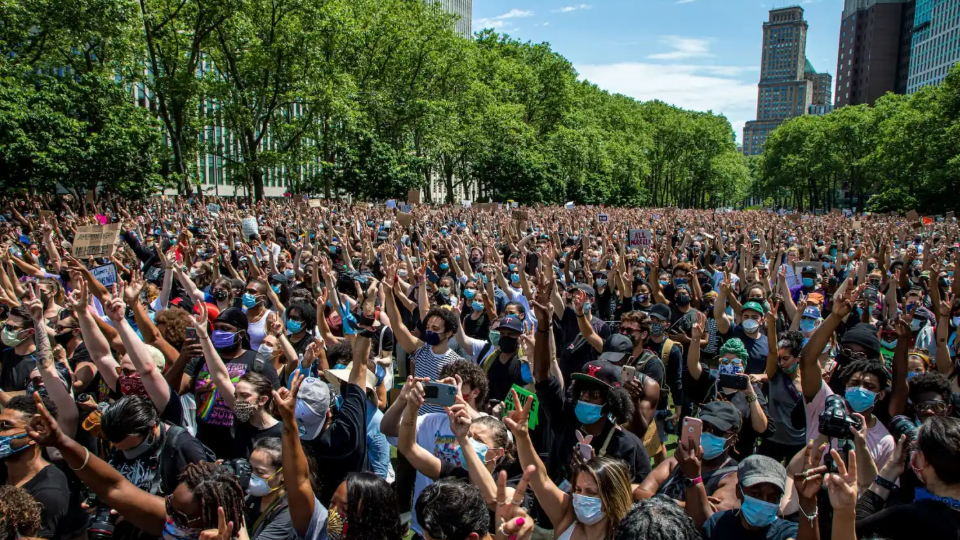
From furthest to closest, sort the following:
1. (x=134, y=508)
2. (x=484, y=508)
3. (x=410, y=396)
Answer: (x=410, y=396), (x=134, y=508), (x=484, y=508)

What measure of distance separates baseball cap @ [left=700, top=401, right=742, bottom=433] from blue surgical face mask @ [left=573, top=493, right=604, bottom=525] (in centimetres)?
107

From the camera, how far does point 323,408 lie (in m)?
3.78

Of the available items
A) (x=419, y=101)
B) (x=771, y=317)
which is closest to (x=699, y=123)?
(x=419, y=101)

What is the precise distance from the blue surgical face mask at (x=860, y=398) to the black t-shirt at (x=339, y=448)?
301 centimetres

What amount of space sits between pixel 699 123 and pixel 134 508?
82.8m

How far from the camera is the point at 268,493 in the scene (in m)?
3.35

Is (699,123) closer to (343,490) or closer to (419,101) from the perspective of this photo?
(419,101)

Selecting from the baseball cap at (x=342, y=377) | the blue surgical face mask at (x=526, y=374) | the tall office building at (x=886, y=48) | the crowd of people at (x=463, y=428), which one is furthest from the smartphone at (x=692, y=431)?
the tall office building at (x=886, y=48)

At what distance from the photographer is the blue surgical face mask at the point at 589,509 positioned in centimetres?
297

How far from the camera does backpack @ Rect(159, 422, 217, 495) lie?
11.6 feet

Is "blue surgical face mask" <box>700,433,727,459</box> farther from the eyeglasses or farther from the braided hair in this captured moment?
the eyeglasses

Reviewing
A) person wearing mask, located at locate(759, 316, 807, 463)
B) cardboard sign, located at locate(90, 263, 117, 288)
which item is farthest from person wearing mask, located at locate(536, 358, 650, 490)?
cardboard sign, located at locate(90, 263, 117, 288)

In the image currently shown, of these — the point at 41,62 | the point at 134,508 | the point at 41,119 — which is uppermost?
the point at 41,62

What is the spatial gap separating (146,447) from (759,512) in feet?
10.0
